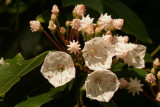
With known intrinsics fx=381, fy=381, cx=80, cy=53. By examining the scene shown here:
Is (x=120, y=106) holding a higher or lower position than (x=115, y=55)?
lower

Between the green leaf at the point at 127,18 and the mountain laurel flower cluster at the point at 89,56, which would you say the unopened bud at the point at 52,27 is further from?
the green leaf at the point at 127,18

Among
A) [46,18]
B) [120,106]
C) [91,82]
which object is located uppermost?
[46,18]

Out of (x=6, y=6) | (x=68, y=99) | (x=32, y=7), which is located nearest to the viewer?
(x=68, y=99)

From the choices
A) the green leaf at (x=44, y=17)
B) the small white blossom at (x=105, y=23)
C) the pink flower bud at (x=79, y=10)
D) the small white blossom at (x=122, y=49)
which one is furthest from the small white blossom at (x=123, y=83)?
the green leaf at (x=44, y=17)

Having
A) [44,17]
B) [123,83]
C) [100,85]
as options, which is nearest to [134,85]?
[123,83]

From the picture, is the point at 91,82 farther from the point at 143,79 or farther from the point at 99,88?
the point at 143,79

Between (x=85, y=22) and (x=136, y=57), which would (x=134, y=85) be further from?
(x=85, y=22)

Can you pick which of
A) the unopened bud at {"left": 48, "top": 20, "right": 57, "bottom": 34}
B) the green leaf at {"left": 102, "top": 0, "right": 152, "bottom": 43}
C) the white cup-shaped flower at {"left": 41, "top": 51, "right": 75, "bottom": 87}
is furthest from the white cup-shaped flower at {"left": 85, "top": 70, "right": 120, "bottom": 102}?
the green leaf at {"left": 102, "top": 0, "right": 152, "bottom": 43}

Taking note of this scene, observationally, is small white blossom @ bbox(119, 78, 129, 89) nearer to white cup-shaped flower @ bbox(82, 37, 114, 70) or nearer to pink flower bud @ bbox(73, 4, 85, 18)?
white cup-shaped flower @ bbox(82, 37, 114, 70)

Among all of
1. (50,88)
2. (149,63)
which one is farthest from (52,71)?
(149,63)
